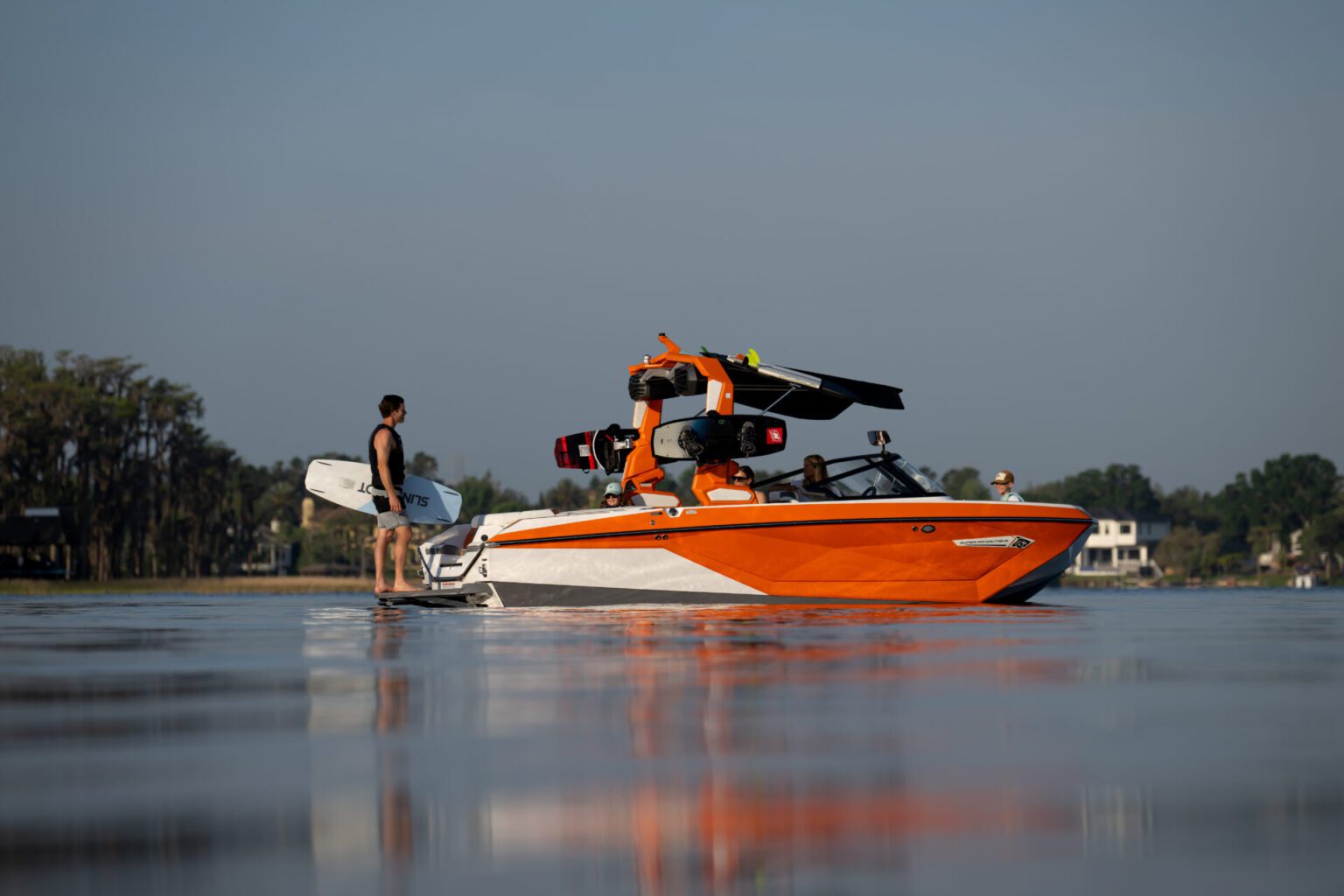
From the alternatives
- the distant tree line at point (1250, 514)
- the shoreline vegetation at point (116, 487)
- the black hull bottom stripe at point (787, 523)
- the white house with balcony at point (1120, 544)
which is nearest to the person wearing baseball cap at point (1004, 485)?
the black hull bottom stripe at point (787, 523)

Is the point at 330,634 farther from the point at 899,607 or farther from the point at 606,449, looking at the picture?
the point at 606,449

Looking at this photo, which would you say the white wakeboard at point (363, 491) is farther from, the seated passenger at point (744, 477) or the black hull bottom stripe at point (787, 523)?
the seated passenger at point (744, 477)

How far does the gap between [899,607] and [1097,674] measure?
9.33m

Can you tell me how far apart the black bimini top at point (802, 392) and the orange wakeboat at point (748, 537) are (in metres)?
0.04

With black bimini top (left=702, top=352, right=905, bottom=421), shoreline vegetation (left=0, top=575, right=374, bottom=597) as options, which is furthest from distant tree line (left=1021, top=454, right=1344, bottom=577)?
black bimini top (left=702, top=352, right=905, bottom=421)

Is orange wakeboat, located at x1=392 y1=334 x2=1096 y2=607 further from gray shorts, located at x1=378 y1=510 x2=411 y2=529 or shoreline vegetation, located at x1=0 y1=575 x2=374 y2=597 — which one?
shoreline vegetation, located at x1=0 y1=575 x2=374 y2=597

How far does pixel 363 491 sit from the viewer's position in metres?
19.2

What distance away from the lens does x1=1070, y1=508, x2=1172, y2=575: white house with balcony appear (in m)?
148

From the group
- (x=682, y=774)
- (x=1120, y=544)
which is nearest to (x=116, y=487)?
(x=682, y=774)

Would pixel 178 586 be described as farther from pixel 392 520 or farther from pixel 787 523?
pixel 787 523

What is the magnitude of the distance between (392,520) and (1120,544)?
139 metres

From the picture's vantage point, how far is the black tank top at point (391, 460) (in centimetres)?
1666

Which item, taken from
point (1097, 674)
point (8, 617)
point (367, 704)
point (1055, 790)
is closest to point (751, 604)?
point (8, 617)

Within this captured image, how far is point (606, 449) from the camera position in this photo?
19516 millimetres
